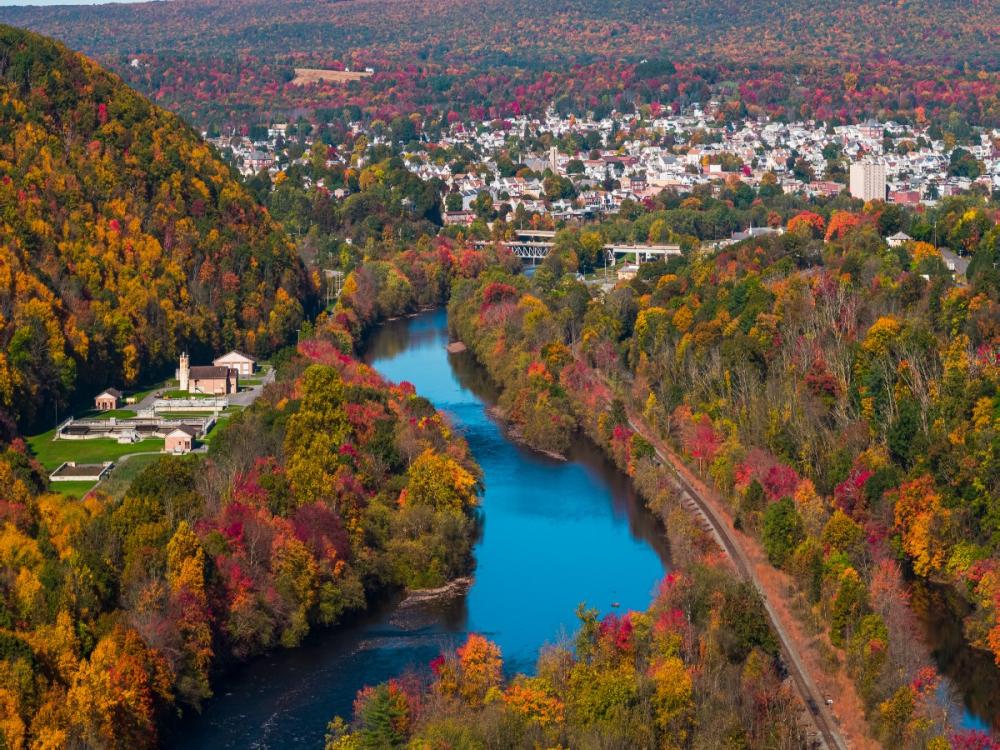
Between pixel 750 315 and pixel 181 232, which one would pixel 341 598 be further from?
pixel 181 232

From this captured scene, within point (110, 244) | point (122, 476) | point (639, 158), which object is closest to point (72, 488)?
point (122, 476)

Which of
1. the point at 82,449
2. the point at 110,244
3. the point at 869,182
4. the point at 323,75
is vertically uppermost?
the point at 110,244

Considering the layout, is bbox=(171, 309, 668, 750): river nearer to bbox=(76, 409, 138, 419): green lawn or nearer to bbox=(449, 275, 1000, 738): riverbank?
bbox=(449, 275, 1000, 738): riverbank

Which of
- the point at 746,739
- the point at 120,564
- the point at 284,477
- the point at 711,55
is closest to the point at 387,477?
the point at 284,477

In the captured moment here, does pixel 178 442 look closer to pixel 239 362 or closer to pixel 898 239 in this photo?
pixel 239 362

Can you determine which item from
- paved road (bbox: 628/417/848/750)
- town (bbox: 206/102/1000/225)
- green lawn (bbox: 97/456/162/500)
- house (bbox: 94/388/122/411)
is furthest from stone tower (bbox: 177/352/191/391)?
town (bbox: 206/102/1000/225)

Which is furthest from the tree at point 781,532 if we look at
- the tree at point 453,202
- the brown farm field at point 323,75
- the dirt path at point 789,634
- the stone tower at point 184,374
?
the brown farm field at point 323,75
